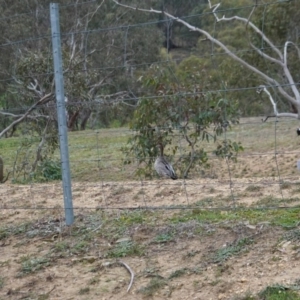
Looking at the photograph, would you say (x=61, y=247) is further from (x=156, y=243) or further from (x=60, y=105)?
(x=60, y=105)

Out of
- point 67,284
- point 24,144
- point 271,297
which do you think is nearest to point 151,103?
point 24,144

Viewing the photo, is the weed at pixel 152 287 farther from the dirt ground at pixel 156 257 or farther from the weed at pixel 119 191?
the weed at pixel 119 191

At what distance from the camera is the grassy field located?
404 centimetres

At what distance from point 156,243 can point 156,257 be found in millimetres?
218

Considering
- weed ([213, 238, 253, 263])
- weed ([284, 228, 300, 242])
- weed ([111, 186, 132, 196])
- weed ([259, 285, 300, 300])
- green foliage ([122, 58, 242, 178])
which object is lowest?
weed ([259, 285, 300, 300])

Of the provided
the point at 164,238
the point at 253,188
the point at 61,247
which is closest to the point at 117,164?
the point at 253,188

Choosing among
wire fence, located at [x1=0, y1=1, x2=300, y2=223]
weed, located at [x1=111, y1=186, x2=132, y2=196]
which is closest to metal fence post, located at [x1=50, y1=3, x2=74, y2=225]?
wire fence, located at [x1=0, y1=1, x2=300, y2=223]

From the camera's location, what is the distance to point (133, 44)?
2562 cm

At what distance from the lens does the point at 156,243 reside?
4.70 metres

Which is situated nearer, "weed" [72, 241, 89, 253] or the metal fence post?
"weed" [72, 241, 89, 253]

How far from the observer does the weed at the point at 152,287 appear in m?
4.03

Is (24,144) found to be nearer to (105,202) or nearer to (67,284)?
(105,202)

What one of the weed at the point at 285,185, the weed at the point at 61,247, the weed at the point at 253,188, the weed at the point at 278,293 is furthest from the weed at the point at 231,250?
the weed at the point at 285,185

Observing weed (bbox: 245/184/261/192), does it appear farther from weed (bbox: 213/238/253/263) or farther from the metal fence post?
the metal fence post
